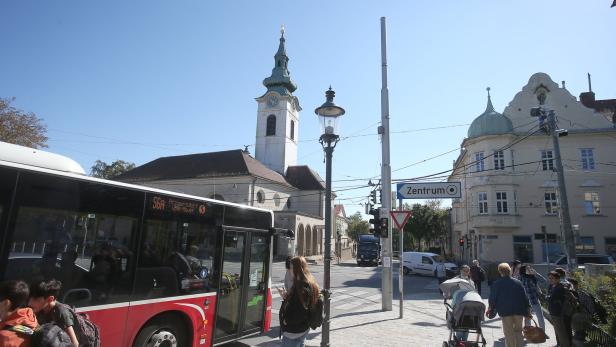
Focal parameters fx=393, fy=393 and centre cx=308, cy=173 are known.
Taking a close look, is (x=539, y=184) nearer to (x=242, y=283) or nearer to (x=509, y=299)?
(x=509, y=299)

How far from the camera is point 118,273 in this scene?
18.0 ft

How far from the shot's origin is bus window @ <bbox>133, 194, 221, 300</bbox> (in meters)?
5.93

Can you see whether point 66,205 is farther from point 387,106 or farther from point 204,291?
point 387,106

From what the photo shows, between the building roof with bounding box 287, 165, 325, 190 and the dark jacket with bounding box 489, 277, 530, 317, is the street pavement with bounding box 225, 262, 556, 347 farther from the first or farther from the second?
the building roof with bounding box 287, 165, 325, 190

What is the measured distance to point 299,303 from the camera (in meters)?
4.61

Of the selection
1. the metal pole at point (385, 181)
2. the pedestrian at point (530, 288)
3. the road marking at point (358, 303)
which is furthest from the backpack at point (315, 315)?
the road marking at point (358, 303)

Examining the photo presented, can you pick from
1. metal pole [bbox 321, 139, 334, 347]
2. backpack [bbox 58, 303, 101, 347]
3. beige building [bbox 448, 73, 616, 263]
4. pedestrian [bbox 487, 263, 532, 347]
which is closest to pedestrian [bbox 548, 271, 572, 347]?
pedestrian [bbox 487, 263, 532, 347]

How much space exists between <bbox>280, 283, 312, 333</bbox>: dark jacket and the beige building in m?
32.1

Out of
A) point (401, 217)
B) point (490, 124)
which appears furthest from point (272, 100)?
point (401, 217)

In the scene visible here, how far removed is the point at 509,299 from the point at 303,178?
47967 mm

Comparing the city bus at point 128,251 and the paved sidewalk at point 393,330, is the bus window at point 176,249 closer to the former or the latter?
the city bus at point 128,251

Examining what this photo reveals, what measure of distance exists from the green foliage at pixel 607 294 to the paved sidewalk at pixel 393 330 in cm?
155

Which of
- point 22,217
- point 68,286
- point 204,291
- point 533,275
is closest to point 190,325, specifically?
point 204,291

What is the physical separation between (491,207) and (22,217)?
3658 centimetres
